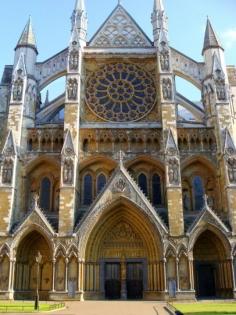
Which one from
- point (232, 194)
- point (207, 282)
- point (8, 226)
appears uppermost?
point (232, 194)

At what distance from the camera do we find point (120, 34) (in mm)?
32781

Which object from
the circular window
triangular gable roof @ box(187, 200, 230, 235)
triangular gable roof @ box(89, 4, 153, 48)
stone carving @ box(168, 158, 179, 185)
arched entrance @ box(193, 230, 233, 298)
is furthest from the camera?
triangular gable roof @ box(89, 4, 153, 48)

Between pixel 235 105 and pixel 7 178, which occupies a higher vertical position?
pixel 235 105

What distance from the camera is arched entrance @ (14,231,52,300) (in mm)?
24328

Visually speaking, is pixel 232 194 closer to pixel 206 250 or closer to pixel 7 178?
pixel 206 250

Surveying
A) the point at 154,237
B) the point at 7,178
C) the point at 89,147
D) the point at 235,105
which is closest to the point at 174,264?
the point at 154,237

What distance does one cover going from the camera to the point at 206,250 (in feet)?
83.3

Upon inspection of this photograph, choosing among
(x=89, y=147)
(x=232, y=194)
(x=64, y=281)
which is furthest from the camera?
(x=89, y=147)

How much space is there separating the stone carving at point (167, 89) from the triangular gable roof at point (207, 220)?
872 cm

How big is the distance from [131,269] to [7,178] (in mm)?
10511

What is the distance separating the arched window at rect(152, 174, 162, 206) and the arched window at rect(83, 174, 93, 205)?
4583mm

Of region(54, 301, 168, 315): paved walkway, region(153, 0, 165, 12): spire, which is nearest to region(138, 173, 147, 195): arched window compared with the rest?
region(54, 301, 168, 315): paved walkway

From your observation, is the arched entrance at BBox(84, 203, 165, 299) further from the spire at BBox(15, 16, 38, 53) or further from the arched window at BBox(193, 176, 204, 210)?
the spire at BBox(15, 16, 38, 53)

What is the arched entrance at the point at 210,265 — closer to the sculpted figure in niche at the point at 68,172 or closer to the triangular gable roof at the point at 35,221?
the sculpted figure in niche at the point at 68,172
